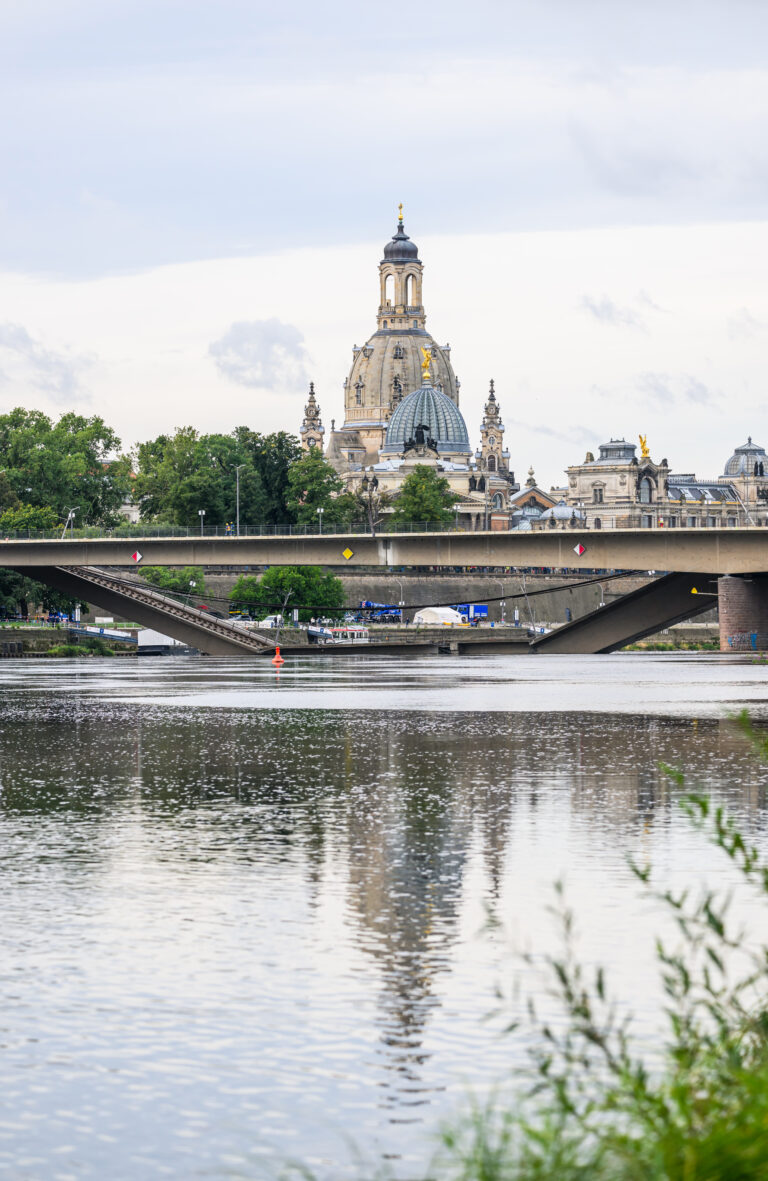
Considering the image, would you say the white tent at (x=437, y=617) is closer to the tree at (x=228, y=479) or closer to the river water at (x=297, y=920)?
the tree at (x=228, y=479)

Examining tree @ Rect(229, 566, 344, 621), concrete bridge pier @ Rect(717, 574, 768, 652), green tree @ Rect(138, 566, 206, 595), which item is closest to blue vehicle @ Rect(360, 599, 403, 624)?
green tree @ Rect(138, 566, 206, 595)

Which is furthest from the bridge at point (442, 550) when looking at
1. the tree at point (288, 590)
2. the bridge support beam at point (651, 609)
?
the tree at point (288, 590)

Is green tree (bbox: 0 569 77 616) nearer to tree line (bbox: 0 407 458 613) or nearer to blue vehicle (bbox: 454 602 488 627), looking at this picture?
tree line (bbox: 0 407 458 613)

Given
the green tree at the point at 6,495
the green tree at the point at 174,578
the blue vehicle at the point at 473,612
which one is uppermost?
the green tree at the point at 6,495

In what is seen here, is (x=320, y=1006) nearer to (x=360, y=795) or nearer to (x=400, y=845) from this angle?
(x=400, y=845)

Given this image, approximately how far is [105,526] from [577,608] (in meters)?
66.4

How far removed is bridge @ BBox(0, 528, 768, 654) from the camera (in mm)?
93312

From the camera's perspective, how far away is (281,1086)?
1075 centimetres

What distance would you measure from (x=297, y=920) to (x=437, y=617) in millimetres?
144314

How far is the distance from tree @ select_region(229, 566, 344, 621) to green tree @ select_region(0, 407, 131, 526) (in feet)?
45.7

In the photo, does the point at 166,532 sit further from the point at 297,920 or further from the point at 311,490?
the point at 297,920

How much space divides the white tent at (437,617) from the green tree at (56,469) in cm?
3090

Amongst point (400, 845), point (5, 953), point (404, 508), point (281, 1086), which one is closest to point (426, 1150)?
point (281, 1086)

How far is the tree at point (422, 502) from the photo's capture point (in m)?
180
